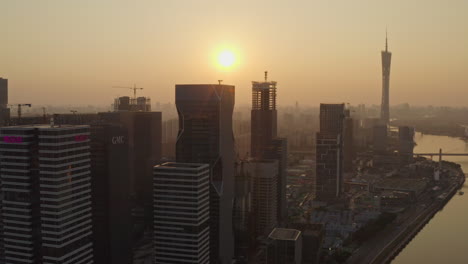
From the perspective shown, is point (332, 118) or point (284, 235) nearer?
point (284, 235)

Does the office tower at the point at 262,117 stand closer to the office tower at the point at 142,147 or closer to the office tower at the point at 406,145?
the office tower at the point at 142,147

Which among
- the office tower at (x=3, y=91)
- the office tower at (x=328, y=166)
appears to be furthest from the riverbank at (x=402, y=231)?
the office tower at (x=3, y=91)

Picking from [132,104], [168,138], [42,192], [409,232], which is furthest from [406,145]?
[42,192]

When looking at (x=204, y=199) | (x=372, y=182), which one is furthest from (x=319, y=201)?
(x=204, y=199)

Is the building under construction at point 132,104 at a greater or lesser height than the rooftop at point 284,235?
greater

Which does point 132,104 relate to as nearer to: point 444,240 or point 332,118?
point 332,118

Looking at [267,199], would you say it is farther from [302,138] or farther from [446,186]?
[302,138]
